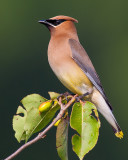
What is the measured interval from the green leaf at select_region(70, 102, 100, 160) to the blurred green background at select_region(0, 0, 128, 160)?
6364 mm

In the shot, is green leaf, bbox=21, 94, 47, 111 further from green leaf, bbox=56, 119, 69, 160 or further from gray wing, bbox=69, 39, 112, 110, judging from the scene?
gray wing, bbox=69, 39, 112, 110

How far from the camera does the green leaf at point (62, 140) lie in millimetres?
3656

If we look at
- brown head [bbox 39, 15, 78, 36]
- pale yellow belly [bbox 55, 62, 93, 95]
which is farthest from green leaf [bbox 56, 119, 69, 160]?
brown head [bbox 39, 15, 78, 36]

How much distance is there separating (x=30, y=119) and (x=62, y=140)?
25 centimetres

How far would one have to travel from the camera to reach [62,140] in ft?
12.2

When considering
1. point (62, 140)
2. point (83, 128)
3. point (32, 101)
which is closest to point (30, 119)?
point (32, 101)

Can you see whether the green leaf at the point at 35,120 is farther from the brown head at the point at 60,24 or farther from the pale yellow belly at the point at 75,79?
the brown head at the point at 60,24

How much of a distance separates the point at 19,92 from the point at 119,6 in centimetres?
567

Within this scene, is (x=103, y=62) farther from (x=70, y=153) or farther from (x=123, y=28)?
(x=70, y=153)

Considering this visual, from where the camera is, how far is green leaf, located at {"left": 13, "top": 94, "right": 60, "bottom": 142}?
3701mm

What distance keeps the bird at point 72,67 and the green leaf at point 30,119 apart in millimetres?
764

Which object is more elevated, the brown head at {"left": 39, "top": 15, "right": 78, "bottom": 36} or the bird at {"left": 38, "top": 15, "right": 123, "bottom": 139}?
the brown head at {"left": 39, "top": 15, "right": 78, "bottom": 36}

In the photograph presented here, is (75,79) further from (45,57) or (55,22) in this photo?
(45,57)

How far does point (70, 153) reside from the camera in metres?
10.1
